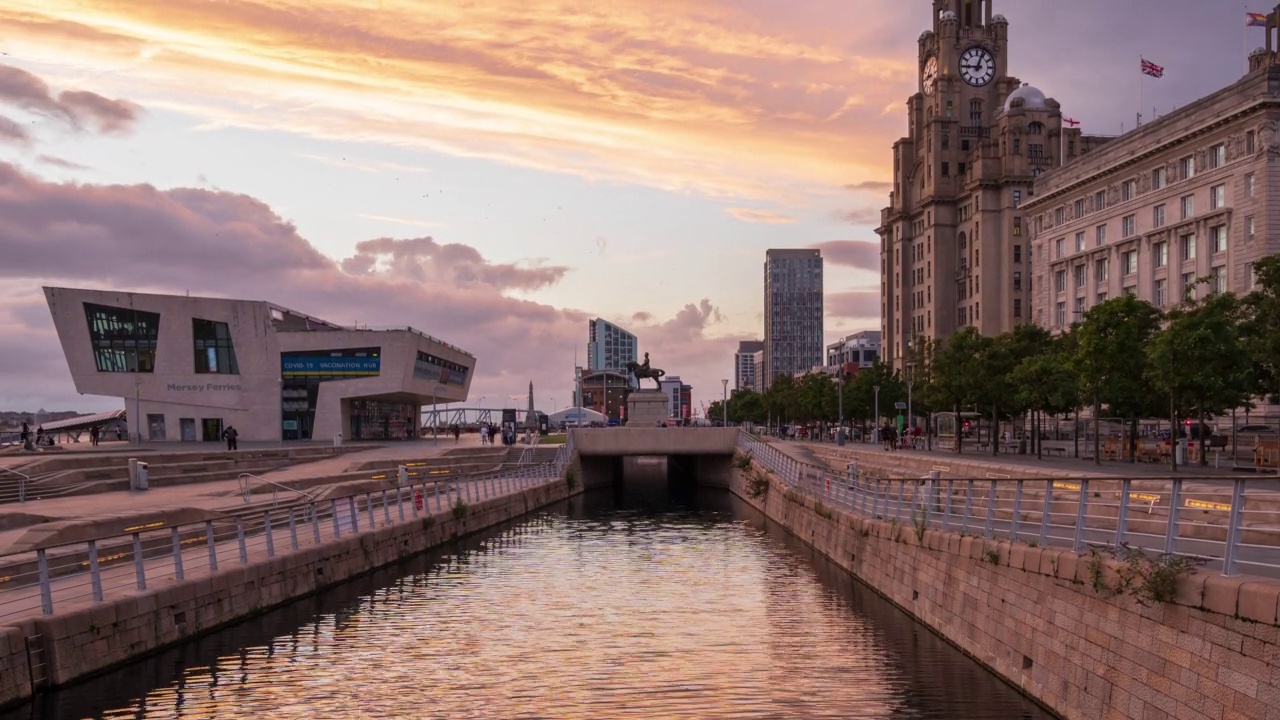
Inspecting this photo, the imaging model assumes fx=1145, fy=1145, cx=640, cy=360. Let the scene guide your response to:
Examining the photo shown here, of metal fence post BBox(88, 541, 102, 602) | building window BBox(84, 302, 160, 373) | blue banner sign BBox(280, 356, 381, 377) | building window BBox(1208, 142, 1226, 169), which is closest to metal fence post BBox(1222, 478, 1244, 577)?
metal fence post BBox(88, 541, 102, 602)

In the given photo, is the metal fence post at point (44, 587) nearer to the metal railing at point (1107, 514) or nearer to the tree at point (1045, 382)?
the metal railing at point (1107, 514)

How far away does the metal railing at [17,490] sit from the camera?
43.7m

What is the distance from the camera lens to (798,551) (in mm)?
43438

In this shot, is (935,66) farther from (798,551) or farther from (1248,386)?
(798,551)

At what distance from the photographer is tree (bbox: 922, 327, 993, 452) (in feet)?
248

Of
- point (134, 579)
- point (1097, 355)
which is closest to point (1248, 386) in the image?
point (1097, 355)

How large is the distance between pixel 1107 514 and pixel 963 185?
12187 cm

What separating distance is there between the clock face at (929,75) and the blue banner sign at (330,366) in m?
89.6

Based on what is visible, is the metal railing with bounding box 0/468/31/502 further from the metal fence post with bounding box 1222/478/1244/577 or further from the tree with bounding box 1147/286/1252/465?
the tree with bounding box 1147/286/1252/465

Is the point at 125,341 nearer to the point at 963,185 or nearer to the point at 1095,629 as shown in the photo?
the point at 1095,629

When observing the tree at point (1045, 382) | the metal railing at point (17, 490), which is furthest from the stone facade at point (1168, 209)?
the metal railing at point (17, 490)

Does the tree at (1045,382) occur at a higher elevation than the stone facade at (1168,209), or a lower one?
lower

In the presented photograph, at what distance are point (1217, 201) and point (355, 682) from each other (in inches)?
3074

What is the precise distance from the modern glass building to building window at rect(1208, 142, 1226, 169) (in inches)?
2540
